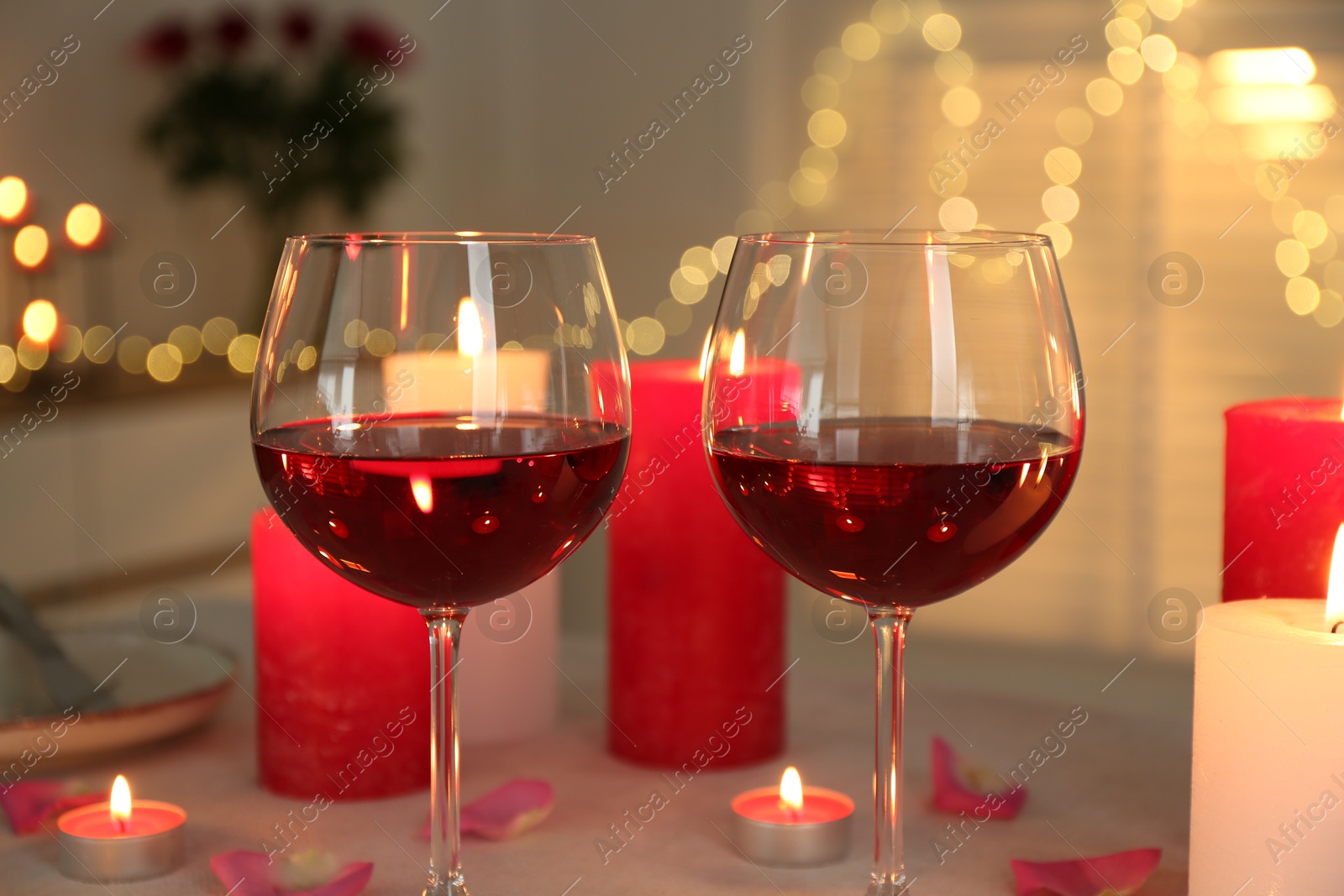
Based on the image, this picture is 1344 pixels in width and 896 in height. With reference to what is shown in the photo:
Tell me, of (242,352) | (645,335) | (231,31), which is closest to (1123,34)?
(645,335)

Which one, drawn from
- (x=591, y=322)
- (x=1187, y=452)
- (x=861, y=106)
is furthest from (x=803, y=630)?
(x=591, y=322)

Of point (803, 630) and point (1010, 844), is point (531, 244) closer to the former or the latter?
point (1010, 844)

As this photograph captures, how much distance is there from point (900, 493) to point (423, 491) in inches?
8.3

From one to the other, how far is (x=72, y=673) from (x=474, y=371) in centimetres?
40

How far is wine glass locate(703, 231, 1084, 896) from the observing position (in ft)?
1.94

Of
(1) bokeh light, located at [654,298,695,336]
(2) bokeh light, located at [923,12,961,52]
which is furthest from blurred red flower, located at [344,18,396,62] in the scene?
(2) bokeh light, located at [923,12,961,52]

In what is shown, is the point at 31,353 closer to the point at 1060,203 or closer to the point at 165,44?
the point at 165,44

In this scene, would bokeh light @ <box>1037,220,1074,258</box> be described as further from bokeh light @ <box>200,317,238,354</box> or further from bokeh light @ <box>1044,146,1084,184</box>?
bokeh light @ <box>200,317,238,354</box>

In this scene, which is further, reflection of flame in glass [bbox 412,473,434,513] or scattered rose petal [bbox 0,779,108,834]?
scattered rose petal [bbox 0,779,108,834]

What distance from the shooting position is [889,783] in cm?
60

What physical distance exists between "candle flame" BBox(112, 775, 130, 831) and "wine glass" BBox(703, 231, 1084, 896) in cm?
36

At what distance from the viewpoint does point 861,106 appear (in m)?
3.54

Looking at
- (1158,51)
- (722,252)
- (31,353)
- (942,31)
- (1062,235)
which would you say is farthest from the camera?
(722,252)

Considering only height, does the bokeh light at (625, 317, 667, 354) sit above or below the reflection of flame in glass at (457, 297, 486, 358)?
above
